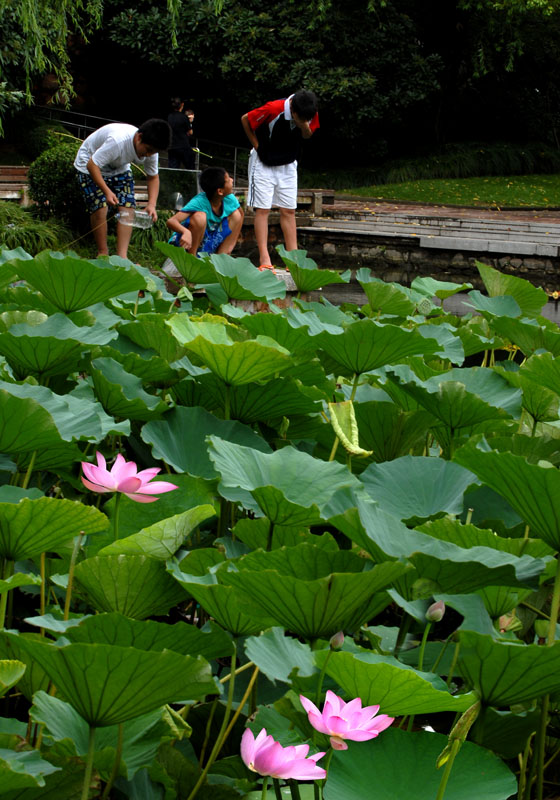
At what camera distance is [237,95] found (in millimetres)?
19000

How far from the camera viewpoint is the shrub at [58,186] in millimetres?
9039

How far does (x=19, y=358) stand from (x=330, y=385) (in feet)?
1.88

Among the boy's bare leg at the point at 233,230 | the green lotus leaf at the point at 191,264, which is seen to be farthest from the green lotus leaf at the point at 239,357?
the boy's bare leg at the point at 233,230

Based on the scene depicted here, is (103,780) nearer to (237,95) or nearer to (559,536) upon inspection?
(559,536)

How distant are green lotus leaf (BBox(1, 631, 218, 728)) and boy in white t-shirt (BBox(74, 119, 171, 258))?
489 cm

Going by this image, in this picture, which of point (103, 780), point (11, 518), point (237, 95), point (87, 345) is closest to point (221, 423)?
point (87, 345)

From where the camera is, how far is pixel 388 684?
758 millimetres

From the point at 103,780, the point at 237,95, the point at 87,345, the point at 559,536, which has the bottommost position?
the point at 103,780

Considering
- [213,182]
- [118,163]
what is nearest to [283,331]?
[118,163]

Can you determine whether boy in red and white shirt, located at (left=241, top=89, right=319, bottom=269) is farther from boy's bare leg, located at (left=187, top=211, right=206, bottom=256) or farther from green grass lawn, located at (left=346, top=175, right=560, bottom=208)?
green grass lawn, located at (left=346, top=175, right=560, bottom=208)

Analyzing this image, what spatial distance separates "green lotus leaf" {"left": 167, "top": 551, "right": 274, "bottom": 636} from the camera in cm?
83

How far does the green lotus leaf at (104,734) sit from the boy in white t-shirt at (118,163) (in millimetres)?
4831

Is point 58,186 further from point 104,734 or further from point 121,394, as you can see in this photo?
point 104,734

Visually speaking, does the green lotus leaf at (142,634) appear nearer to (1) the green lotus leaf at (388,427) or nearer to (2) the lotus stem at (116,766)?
(2) the lotus stem at (116,766)
